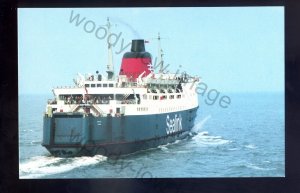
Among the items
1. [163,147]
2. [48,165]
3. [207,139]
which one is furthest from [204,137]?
[48,165]

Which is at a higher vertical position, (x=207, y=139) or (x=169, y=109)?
(x=169, y=109)

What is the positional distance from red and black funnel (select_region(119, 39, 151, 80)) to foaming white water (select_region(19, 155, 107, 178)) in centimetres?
46

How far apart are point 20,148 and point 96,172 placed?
0.41 metres

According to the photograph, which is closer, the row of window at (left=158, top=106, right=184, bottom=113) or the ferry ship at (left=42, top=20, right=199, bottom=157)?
the ferry ship at (left=42, top=20, right=199, bottom=157)

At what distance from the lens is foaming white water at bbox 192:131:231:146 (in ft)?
27.5

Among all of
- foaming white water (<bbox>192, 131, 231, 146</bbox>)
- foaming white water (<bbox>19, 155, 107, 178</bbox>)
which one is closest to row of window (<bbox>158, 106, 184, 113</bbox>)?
foaming white water (<bbox>192, 131, 231, 146</bbox>)

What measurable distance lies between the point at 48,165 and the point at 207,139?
2.72 ft

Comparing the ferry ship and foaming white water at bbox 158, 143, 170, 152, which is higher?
the ferry ship

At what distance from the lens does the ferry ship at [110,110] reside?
27.4 ft

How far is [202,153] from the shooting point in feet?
27.6

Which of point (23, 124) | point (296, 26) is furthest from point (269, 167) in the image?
point (23, 124)

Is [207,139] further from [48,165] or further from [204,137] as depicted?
[48,165]

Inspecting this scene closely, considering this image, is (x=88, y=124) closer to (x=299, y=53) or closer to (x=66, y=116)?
(x=66, y=116)

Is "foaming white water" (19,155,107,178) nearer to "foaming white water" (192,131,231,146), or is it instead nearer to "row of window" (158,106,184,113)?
"row of window" (158,106,184,113)
